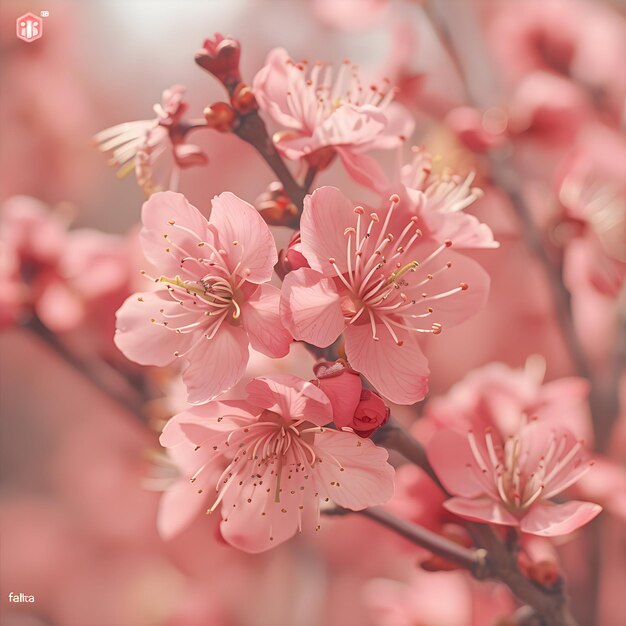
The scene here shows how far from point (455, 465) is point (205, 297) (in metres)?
0.14

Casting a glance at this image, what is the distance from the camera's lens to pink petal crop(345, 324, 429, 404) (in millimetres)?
299

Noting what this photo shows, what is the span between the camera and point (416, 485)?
422mm

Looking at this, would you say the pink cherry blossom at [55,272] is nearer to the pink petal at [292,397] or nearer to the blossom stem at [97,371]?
the blossom stem at [97,371]

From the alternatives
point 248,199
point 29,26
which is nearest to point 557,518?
point 248,199

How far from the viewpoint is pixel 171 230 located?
1.07ft

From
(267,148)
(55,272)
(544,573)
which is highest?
(267,148)

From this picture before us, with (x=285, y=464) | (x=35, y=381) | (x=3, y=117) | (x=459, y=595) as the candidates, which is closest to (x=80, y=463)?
(x=35, y=381)

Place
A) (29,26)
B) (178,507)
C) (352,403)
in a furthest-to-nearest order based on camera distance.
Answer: (29,26), (178,507), (352,403)

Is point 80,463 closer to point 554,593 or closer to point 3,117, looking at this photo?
point 3,117

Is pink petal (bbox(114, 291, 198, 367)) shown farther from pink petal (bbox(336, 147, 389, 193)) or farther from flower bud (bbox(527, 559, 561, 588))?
flower bud (bbox(527, 559, 561, 588))

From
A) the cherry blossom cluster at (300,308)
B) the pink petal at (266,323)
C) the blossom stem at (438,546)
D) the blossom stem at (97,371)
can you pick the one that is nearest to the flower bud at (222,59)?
the cherry blossom cluster at (300,308)

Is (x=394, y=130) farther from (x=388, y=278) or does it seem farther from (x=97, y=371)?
(x=97, y=371)

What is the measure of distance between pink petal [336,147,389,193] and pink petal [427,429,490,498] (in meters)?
0.12

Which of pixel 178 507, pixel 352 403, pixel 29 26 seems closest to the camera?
pixel 352 403
